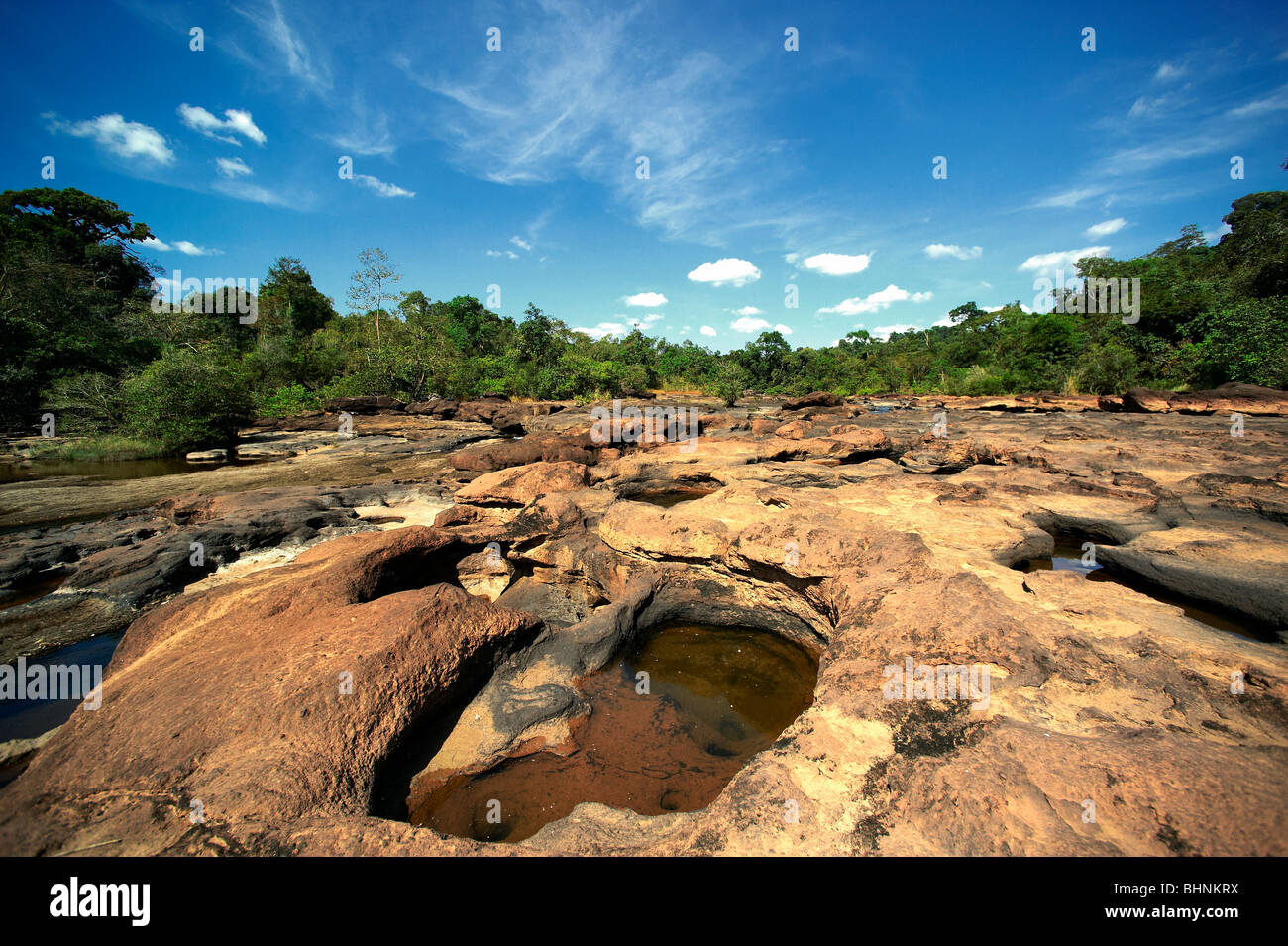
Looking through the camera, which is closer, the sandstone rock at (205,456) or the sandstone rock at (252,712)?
the sandstone rock at (252,712)

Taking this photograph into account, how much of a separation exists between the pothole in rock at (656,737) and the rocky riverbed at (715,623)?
6.3 inches

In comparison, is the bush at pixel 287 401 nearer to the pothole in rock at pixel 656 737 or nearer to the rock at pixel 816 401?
the rock at pixel 816 401

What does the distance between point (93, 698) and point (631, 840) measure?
3.44 metres

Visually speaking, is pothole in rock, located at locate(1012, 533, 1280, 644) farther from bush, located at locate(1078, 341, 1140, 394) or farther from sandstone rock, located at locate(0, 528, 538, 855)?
bush, located at locate(1078, 341, 1140, 394)

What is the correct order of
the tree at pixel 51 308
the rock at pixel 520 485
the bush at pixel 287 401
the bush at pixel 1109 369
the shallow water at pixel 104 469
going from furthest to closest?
the bush at pixel 287 401, the bush at pixel 1109 369, the tree at pixel 51 308, the shallow water at pixel 104 469, the rock at pixel 520 485

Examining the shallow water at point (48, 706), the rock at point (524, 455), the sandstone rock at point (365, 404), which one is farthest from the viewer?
the sandstone rock at point (365, 404)

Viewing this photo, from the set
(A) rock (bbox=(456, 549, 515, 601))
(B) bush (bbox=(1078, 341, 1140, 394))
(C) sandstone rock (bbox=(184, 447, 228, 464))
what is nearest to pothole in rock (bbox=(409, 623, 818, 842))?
(A) rock (bbox=(456, 549, 515, 601))

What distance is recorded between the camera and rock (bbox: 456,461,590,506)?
7863 millimetres

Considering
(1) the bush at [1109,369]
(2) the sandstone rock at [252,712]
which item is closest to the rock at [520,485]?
(2) the sandstone rock at [252,712]

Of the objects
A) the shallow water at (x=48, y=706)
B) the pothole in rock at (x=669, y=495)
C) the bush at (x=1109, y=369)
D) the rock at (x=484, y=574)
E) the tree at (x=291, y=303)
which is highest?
the tree at (x=291, y=303)

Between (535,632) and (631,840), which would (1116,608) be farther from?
(535,632)

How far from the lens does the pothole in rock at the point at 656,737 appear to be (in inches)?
118
